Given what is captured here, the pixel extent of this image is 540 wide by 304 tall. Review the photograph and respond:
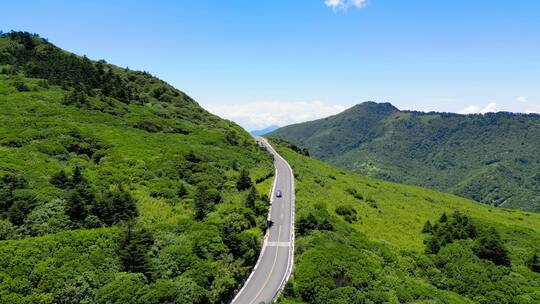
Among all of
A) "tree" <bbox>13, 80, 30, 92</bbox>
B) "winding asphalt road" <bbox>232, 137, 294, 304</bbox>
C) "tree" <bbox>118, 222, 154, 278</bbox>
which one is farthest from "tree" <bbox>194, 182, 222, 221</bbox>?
"tree" <bbox>13, 80, 30, 92</bbox>

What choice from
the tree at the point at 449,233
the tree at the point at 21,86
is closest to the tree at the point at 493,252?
the tree at the point at 449,233

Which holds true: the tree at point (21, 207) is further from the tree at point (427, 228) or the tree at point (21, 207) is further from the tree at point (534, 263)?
the tree at point (534, 263)

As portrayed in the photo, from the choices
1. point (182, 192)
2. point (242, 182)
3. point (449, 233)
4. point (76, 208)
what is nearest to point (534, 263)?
point (449, 233)

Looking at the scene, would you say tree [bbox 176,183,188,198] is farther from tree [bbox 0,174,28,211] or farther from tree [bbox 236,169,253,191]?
tree [bbox 0,174,28,211]

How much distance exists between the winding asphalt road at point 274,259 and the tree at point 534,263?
1178 inches

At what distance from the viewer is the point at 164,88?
397 feet

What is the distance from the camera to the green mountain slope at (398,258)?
1282 inches

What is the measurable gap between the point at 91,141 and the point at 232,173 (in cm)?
2361

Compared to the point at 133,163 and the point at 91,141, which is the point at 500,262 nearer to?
the point at 133,163

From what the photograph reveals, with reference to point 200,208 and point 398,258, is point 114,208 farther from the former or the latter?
point 398,258

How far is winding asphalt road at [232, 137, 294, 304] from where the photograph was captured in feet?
106

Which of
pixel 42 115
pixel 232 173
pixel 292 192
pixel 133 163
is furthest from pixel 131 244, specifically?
pixel 42 115

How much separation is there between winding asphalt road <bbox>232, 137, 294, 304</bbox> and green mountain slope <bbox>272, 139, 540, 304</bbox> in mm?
1354

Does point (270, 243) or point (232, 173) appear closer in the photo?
point (270, 243)
